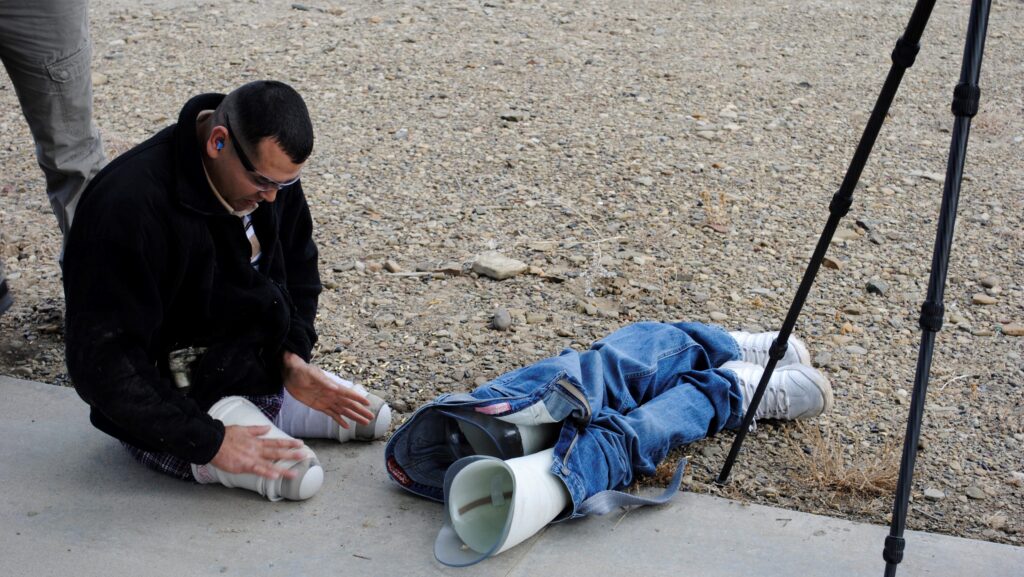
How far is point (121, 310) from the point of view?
7.95 ft

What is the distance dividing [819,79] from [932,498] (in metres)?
4.09

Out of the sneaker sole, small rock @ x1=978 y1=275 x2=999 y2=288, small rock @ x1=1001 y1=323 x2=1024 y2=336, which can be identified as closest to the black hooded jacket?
the sneaker sole

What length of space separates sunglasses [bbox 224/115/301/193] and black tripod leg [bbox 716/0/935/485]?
1.31m

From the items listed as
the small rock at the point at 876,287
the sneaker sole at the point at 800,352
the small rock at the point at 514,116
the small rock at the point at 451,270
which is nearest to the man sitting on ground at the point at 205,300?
the small rock at the point at 451,270

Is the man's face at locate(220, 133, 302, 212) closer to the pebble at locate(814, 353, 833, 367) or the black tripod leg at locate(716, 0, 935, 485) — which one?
the black tripod leg at locate(716, 0, 935, 485)

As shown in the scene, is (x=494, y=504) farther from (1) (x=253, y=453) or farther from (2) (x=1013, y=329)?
(2) (x=1013, y=329)

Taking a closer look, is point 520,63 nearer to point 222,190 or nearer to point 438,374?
point 438,374

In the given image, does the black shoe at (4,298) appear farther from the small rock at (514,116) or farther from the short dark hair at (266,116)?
the small rock at (514,116)

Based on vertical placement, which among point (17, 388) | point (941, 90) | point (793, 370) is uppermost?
point (941, 90)

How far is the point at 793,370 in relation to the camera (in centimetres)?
317

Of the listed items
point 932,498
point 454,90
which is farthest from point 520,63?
point 932,498

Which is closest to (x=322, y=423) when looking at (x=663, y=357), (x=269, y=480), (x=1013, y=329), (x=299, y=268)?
(x=269, y=480)

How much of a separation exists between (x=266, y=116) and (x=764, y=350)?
1.78m

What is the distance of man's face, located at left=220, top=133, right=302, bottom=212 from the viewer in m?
2.45
